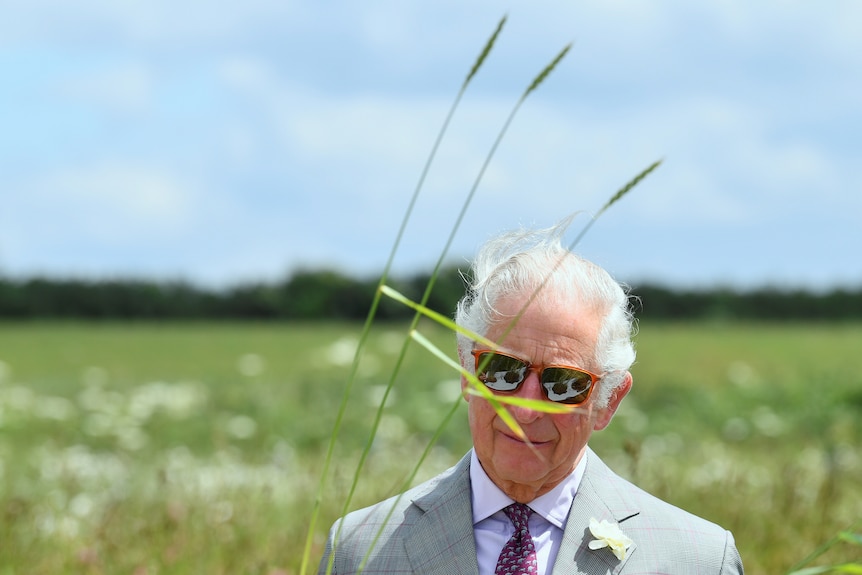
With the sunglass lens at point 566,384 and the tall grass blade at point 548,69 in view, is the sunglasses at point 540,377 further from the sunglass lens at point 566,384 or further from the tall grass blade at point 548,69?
the tall grass blade at point 548,69

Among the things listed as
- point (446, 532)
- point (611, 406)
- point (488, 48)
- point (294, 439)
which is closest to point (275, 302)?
point (294, 439)

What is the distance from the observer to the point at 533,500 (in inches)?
86.9

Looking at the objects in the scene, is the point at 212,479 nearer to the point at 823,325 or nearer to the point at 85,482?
the point at 85,482

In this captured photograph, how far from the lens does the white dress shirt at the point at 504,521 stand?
219 cm

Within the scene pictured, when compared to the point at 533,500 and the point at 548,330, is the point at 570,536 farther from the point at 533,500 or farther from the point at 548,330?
the point at 548,330

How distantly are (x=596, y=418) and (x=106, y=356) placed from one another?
22.6 metres

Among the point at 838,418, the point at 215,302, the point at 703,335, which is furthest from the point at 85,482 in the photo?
the point at 215,302

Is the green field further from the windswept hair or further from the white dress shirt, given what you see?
the windswept hair

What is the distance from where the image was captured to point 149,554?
4.10 meters

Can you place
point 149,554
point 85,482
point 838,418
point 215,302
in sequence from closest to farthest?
point 149,554 < point 85,482 < point 838,418 < point 215,302

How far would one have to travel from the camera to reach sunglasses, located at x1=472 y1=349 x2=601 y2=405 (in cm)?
209

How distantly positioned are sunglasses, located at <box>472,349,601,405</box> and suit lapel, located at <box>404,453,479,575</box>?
12.2 inches

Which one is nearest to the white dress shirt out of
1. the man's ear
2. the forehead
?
the man's ear

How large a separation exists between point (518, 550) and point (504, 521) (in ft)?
0.35
